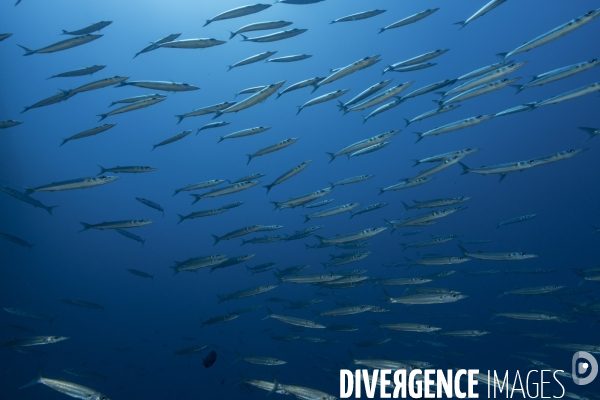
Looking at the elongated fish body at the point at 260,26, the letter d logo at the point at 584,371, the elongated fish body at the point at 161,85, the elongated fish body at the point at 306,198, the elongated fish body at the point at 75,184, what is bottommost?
the letter d logo at the point at 584,371

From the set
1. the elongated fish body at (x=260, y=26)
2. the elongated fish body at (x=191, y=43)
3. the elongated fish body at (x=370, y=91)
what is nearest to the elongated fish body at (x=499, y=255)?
the elongated fish body at (x=370, y=91)

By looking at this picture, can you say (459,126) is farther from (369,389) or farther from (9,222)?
(9,222)

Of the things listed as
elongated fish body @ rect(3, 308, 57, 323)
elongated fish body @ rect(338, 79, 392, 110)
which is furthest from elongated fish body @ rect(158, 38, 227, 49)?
elongated fish body @ rect(3, 308, 57, 323)

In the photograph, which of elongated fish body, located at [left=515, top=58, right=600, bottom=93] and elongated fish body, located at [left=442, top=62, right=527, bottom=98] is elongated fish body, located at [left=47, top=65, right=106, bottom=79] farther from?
elongated fish body, located at [left=515, top=58, right=600, bottom=93]

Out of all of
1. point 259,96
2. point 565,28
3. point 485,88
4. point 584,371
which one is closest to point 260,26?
point 259,96

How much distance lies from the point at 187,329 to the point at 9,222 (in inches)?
804

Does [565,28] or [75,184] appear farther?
[75,184]

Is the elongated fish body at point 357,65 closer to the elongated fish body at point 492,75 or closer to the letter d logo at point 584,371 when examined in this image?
the elongated fish body at point 492,75

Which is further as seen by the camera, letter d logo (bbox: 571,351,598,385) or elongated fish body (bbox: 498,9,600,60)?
letter d logo (bbox: 571,351,598,385)

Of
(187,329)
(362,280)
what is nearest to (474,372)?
(362,280)

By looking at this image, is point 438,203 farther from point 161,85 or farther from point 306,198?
point 161,85

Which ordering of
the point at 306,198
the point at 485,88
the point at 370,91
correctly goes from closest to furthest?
the point at 485,88 < the point at 370,91 < the point at 306,198

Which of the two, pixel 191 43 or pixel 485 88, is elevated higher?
pixel 191 43

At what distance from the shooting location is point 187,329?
3856 cm
